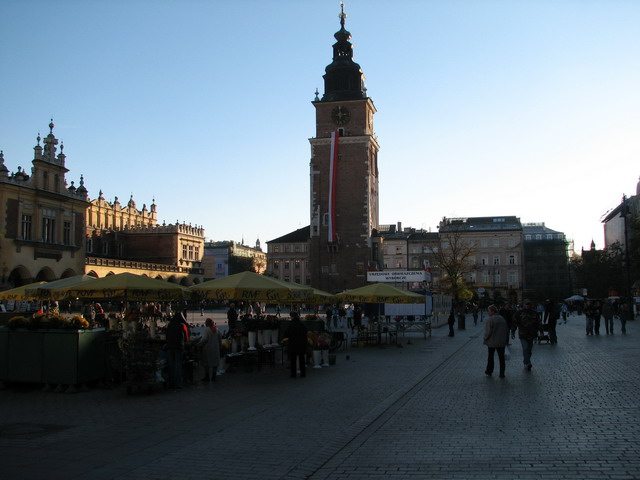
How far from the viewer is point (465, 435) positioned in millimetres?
9016

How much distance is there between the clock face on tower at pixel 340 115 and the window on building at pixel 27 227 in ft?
113

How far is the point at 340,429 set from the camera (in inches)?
378

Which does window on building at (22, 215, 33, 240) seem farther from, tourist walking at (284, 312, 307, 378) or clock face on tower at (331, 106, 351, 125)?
tourist walking at (284, 312, 307, 378)

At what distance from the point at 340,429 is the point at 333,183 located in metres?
62.8

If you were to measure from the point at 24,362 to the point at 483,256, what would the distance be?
96924mm

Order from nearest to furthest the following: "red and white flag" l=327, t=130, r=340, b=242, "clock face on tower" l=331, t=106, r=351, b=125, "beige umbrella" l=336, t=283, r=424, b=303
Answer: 1. "beige umbrella" l=336, t=283, r=424, b=303
2. "red and white flag" l=327, t=130, r=340, b=242
3. "clock face on tower" l=331, t=106, r=351, b=125

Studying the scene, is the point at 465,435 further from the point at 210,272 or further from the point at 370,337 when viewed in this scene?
the point at 210,272

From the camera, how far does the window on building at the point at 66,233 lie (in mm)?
59781

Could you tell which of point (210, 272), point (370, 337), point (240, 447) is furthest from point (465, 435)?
point (210, 272)

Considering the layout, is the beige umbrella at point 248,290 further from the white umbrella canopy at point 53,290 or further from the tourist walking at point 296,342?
the white umbrella canopy at point 53,290

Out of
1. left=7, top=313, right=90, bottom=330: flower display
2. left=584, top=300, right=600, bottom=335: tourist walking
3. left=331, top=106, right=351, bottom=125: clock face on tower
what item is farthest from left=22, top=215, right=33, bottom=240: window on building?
left=584, top=300, right=600, bottom=335: tourist walking

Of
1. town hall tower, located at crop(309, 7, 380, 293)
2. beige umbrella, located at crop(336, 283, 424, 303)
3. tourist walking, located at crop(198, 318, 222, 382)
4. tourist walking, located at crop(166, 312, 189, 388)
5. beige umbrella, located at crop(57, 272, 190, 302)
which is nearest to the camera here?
tourist walking, located at crop(166, 312, 189, 388)

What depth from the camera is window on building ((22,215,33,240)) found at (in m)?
54.8

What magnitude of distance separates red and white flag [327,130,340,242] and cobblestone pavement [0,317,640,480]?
54.9m
